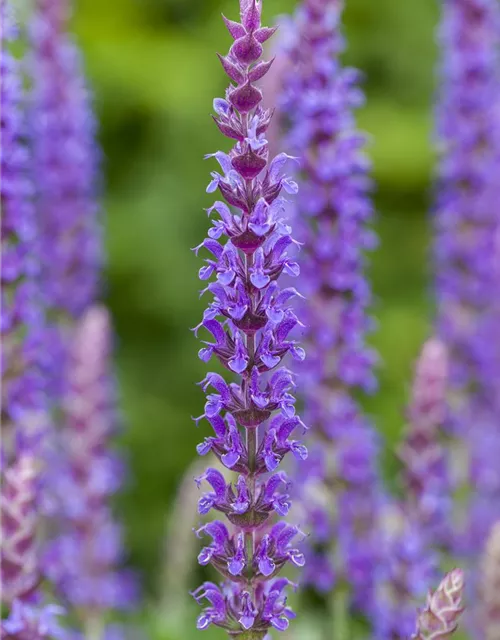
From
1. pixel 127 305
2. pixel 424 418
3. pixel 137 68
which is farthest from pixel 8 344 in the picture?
pixel 137 68

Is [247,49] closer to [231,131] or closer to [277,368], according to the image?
[231,131]

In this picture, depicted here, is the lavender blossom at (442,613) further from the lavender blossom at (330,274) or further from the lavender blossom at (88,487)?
the lavender blossom at (88,487)

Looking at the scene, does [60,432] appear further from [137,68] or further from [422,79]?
[422,79]

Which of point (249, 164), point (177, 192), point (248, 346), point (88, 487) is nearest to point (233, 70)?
point (249, 164)

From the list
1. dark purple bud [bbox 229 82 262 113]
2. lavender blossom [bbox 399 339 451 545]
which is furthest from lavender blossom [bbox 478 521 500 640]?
dark purple bud [bbox 229 82 262 113]

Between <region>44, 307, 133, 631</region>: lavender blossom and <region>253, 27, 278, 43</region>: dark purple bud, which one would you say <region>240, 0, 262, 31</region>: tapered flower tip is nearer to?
<region>253, 27, 278, 43</region>: dark purple bud
